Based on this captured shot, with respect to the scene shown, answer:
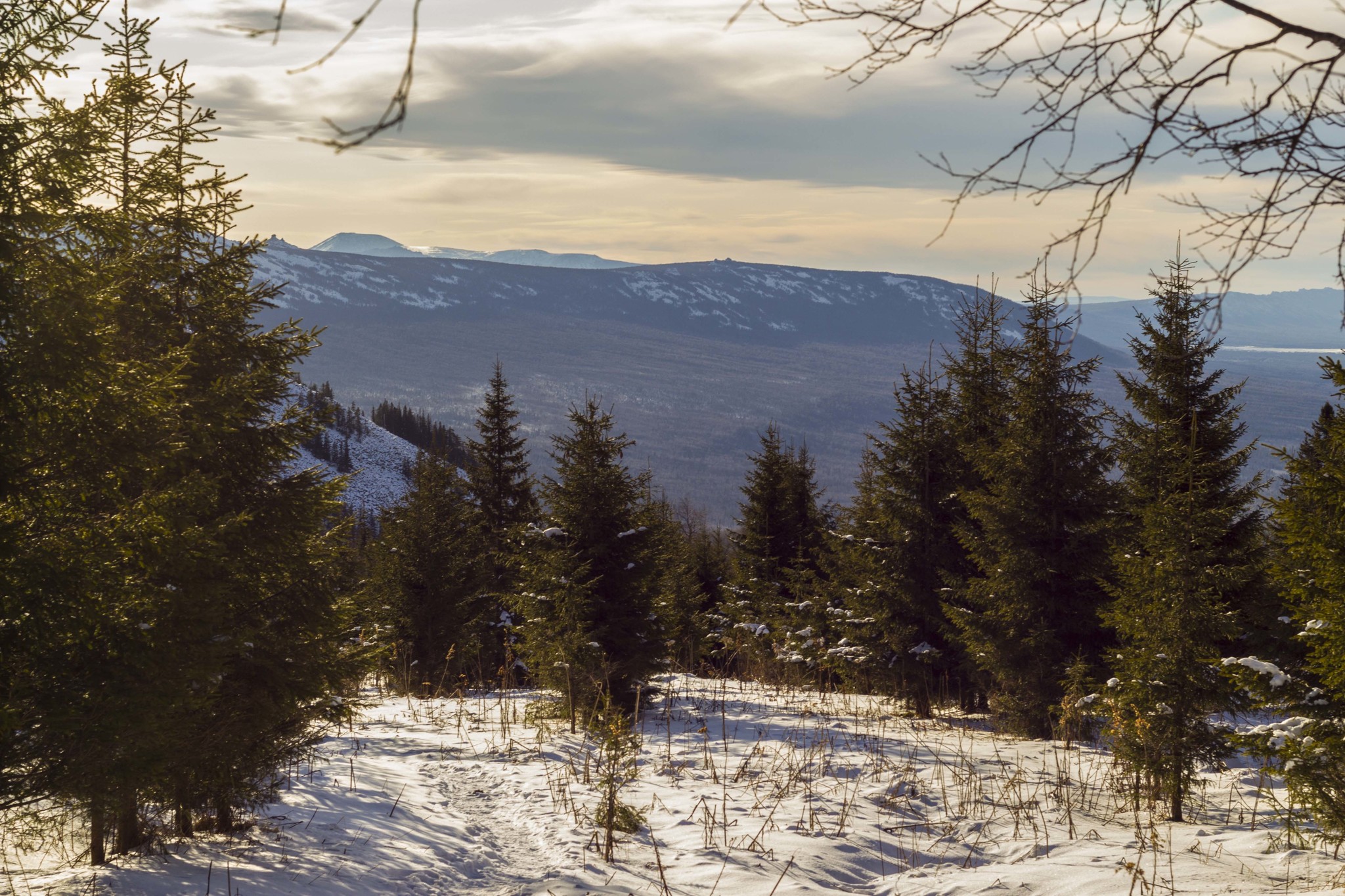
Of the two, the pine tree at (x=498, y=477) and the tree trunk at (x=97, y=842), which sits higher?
the pine tree at (x=498, y=477)

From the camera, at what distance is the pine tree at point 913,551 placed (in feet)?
49.3

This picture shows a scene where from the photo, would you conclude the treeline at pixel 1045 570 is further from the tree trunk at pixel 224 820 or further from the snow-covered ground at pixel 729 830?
the tree trunk at pixel 224 820

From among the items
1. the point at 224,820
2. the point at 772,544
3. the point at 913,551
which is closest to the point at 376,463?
the point at 772,544

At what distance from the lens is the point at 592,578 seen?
542 inches

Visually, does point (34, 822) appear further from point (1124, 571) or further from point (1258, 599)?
point (1258, 599)

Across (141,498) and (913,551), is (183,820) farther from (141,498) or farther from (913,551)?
(913,551)

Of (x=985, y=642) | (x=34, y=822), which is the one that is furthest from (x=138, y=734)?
(x=985, y=642)

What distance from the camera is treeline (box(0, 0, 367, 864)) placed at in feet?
16.8

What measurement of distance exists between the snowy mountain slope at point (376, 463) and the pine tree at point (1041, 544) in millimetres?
71386

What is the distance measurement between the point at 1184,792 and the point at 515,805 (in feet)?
21.0

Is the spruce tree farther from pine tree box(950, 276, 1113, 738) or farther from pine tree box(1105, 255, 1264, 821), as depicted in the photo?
pine tree box(1105, 255, 1264, 821)

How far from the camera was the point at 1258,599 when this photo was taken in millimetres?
12516

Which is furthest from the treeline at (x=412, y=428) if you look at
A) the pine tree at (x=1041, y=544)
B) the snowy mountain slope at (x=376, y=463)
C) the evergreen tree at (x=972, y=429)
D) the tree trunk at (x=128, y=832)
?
the tree trunk at (x=128, y=832)

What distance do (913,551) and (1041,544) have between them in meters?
2.48
